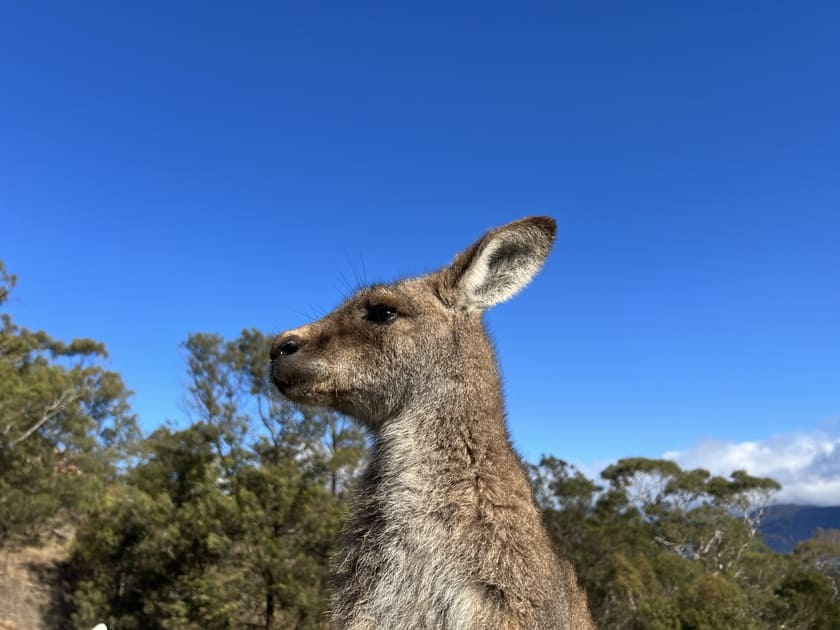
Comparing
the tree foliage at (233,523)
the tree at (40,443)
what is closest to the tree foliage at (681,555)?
the tree foliage at (233,523)

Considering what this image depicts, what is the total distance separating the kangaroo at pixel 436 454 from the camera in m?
2.73

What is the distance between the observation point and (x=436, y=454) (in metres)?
3.11

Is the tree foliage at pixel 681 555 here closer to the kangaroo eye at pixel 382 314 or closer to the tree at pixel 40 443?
the kangaroo eye at pixel 382 314

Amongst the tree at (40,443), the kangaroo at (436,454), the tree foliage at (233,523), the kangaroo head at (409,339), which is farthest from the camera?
the tree at (40,443)

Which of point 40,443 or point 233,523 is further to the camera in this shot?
point 40,443

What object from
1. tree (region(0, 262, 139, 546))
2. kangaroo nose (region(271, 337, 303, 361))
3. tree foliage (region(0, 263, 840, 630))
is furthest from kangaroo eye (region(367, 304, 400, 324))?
tree (region(0, 262, 139, 546))

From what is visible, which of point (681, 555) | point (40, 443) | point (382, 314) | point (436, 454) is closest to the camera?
point (436, 454)

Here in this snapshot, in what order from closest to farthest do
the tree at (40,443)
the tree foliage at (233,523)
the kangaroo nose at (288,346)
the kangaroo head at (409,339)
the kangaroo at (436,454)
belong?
the kangaroo at (436,454) < the kangaroo head at (409,339) < the kangaroo nose at (288,346) < the tree foliage at (233,523) < the tree at (40,443)

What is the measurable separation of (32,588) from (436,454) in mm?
30565

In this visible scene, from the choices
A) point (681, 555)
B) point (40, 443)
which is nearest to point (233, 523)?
point (40, 443)

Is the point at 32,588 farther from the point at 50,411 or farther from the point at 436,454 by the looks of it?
the point at 436,454

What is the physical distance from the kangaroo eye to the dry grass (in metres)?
26.3

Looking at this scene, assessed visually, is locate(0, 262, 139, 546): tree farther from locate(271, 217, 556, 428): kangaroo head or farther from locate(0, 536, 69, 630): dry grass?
locate(271, 217, 556, 428): kangaroo head

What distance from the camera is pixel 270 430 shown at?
62.2ft
